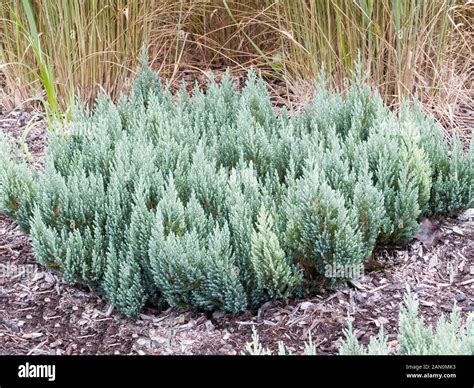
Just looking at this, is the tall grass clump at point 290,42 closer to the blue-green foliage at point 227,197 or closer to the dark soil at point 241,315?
the blue-green foliage at point 227,197

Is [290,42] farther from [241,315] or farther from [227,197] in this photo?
[241,315]

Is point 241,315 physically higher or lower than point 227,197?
lower

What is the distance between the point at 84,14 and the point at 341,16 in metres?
1.51

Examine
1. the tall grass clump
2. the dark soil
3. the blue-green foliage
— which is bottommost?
the dark soil

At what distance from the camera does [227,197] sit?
128 inches

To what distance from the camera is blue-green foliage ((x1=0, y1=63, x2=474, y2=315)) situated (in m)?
3.10

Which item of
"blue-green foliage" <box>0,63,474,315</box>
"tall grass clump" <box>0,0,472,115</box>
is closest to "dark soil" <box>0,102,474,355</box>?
"blue-green foliage" <box>0,63,474,315</box>

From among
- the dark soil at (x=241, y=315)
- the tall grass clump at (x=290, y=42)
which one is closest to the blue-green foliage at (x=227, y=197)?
the dark soil at (x=241, y=315)

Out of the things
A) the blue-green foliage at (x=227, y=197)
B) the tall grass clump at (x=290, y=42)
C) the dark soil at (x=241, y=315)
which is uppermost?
the tall grass clump at (x=290, y=42)

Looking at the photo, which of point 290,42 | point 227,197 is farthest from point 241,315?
point 290,42

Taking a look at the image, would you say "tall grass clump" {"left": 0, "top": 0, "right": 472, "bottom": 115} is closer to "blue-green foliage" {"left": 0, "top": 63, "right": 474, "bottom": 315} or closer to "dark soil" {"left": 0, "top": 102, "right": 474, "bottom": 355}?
"blue-green foliage" {"left": 0, "top": 63, "right": 474, "bottom": 315}

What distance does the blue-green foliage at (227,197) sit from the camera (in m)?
3.10

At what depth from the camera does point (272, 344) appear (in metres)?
3.01

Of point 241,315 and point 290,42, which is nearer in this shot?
point 241,315
